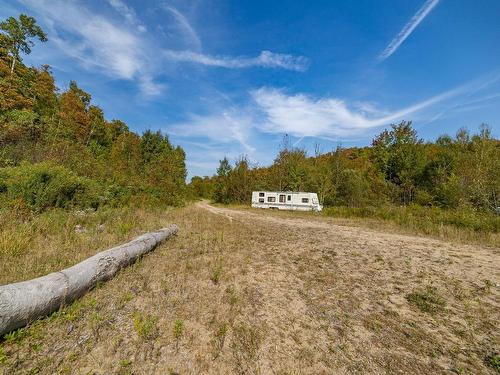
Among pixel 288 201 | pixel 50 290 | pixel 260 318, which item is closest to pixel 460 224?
pixel 260 318

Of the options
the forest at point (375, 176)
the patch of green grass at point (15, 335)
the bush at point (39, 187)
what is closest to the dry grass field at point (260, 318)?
the patch of green grass at point (15, 335)

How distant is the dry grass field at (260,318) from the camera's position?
2385 mm

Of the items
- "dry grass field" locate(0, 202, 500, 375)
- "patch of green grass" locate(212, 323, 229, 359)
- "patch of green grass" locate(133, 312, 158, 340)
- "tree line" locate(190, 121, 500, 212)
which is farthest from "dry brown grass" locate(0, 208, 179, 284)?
"tree line" locate(190, 121, 500, 212)

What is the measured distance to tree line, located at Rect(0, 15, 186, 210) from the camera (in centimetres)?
783

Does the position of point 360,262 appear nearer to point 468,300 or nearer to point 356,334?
point 468,300

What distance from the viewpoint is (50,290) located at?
282 cm

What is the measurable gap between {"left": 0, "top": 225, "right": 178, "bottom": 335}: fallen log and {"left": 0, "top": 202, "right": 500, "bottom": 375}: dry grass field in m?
0.13

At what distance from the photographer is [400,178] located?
30844 millimetres

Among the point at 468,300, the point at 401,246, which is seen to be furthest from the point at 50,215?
the point at 401,246

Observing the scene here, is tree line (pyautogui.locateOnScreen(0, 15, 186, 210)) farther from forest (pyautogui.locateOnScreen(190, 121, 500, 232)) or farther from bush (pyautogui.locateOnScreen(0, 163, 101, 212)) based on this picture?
forest (pyautogui.locateOnScreen(190, 121, 500, 232))

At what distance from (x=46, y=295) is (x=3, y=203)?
19.3 ft

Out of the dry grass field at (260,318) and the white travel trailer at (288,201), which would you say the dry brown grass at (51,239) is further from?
the white travel trailer at (288,201)

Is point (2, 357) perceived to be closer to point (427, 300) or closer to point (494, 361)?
point (494, 361)

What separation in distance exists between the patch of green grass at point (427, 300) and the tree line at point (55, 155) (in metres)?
9.50
